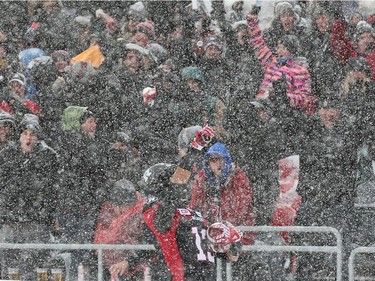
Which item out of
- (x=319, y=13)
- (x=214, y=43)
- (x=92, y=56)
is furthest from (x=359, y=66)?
(x=92, y=56)

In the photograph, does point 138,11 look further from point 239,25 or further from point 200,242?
point 200,242

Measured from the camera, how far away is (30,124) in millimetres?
10820

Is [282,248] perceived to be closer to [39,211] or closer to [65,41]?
[39,211]

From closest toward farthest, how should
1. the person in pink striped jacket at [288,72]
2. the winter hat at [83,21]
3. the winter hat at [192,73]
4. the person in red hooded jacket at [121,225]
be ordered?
the person in red hooded jacket at [121,225] < the person in pink striped jacket at [288,72] < the winter hat at [192,73] < the winter hat at [83,21]

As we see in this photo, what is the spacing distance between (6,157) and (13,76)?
1501 millimetres

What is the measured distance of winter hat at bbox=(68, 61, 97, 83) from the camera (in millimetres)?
11414

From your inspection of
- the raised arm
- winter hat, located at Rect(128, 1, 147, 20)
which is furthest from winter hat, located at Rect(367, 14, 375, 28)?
winter hat, located at Rect(128, 1, 147, 20)

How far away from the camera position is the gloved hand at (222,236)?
27.3 feet

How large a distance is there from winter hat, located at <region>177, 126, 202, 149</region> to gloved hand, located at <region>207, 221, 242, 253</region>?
1.85 meters

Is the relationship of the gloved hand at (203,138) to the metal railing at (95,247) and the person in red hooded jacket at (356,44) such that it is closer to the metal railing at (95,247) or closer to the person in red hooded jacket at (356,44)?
the metal railing at (95,247)

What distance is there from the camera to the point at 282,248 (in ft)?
30.8

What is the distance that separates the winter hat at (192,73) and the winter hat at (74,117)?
110cm

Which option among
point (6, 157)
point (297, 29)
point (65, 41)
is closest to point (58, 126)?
point (6, 157)

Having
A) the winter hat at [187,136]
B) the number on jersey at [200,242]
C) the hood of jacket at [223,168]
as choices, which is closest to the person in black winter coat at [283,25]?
the winter hat at [187,136]
